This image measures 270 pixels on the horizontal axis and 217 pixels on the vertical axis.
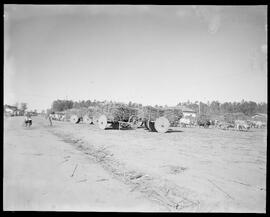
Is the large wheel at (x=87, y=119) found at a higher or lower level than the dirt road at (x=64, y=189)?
higher

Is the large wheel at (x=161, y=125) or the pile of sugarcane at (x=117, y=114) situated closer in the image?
the large wheel at (x=161, y=125)

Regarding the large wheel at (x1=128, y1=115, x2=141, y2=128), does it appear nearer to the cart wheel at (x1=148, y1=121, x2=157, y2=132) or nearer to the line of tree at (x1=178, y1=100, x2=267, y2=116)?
the cart wheel at (x1=148, y1=121, x2=157, y2=132)

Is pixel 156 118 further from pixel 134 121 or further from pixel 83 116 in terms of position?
pixel 83 116

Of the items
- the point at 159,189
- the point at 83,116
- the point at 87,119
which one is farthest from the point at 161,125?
the point at 83,116

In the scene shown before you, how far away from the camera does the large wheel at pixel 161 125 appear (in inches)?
659

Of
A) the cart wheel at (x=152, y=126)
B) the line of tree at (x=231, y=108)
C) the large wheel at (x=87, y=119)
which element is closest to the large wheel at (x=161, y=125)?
the cart wheel at (x=152, y=126)

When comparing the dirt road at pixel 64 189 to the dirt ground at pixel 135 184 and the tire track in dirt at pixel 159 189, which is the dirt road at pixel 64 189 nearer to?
the dirt ground at pixel 135 184

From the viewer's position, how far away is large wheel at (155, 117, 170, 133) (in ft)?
55.0

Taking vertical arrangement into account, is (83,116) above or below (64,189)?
above

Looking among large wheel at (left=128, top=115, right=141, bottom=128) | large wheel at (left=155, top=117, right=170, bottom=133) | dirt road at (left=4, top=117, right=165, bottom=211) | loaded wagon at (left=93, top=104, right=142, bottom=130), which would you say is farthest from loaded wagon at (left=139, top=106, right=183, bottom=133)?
dirt road at (left=4, top=117, right=165, bottom=211)

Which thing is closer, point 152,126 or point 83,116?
point 152,126

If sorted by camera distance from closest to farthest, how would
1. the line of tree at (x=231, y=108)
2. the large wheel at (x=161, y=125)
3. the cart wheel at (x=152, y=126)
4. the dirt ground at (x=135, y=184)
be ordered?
the dirt ground at (x=135, y=184), the large wheel at (x=161, y=125), the cart wheel at (x=152, y=126), the line of tree at (x=231, y=108)

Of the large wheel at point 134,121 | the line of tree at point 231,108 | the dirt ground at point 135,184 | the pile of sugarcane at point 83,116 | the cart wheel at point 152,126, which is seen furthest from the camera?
the line of tree at point 231,108

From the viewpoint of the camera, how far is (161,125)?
1681 centimetres
